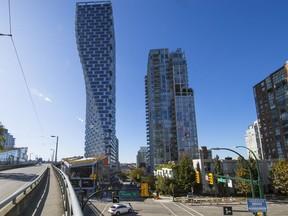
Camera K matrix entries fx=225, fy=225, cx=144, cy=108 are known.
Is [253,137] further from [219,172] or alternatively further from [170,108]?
[219,172]

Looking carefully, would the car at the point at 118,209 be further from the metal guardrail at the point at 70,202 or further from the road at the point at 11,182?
the metal guardrail at the point at 70,202

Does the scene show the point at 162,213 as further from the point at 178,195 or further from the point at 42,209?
the point at 42,209

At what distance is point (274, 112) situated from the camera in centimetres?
9212

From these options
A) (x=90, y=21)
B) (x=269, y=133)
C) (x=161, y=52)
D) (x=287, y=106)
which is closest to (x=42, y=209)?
(x=287, y=106)

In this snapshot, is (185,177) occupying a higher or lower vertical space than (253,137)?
lower

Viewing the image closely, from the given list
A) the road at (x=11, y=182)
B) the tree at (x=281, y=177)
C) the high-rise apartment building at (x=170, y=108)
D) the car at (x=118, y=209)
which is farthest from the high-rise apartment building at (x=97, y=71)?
the road at (x=11, y=182)

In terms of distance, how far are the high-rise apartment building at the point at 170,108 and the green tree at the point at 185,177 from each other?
6343cm

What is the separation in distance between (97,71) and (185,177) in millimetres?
142507

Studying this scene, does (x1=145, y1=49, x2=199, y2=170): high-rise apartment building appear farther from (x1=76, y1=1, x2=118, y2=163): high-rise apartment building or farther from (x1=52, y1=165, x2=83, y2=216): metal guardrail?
(x1=52, y1=165, x2=83, y2=216): metal guardrail

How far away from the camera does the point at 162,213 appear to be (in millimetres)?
36188

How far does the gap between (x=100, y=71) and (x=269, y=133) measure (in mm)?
131814

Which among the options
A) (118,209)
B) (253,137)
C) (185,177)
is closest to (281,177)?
(185,177)

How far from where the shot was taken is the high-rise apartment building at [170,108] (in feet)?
420

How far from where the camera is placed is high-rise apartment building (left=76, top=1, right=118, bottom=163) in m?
179
